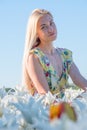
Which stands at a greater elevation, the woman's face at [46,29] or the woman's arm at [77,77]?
the woman's face at [46,29]

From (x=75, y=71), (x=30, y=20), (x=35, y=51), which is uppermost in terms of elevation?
(x=30, y=20)

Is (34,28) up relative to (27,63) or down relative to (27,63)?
up

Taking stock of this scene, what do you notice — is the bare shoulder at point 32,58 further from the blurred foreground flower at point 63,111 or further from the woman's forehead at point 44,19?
the blurred foreground flower at point 63,111

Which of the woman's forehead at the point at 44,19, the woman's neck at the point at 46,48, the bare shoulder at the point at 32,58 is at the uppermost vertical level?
the woman's forehead at the point at 44,19

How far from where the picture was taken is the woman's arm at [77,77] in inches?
165

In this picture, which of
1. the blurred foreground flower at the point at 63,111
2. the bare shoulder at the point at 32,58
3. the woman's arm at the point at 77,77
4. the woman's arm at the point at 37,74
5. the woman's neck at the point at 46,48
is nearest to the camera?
the blurred foreground flower at the point at 63,111

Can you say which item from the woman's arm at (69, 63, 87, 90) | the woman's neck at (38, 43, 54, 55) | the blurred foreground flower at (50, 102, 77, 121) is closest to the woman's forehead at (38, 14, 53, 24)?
the woman's neck at (38, 43, 54, 55)

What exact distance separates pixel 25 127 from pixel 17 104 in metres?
0.06

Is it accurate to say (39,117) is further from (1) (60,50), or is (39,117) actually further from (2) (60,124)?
(1) (60,50)

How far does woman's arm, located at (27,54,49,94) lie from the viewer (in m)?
3.63

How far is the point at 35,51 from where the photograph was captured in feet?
13.0

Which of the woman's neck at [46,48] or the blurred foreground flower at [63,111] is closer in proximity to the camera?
the blurred foreground flower at [63,111]

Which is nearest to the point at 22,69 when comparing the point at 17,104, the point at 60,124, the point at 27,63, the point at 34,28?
the point at 27,63

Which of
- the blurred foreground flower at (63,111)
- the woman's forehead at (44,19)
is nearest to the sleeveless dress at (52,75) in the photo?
the woman's forehead at (44,19)
